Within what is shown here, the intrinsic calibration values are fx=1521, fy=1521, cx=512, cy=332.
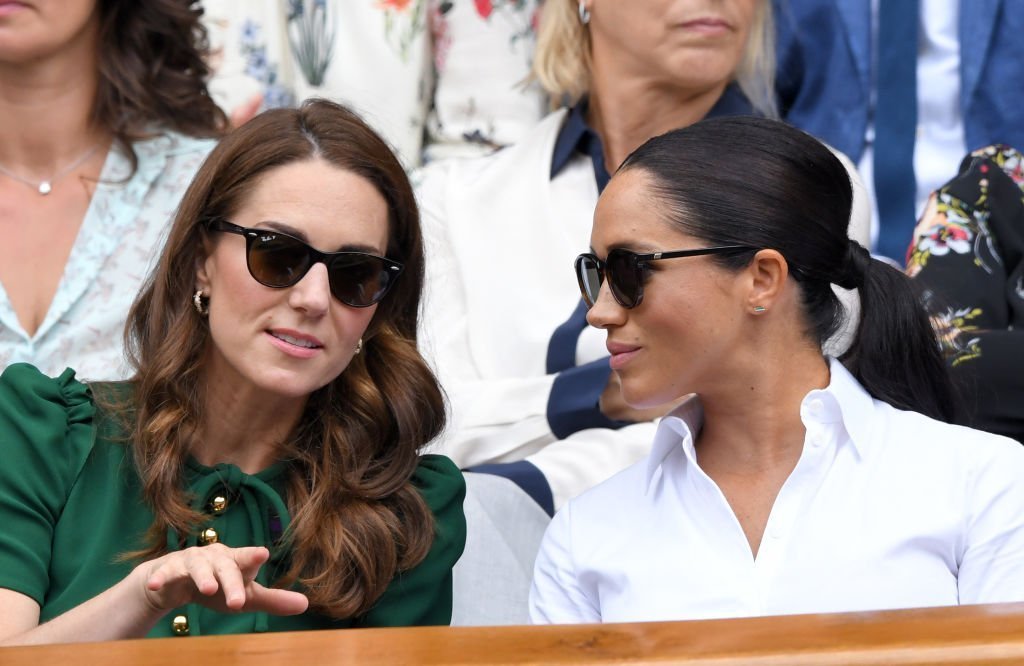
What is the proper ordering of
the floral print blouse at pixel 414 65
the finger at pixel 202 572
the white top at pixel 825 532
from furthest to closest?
the floral print blouse at pixel 414 65 < the white top at pixel 825 532 < the finger at pixel 202 572

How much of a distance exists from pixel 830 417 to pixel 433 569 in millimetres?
566

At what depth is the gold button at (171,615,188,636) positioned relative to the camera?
187cm

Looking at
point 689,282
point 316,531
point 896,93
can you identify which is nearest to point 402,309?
point 316,531

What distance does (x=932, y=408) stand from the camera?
2.00m

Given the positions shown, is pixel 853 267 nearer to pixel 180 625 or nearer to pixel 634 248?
pixel 634 248

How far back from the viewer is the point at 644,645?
1.06 m

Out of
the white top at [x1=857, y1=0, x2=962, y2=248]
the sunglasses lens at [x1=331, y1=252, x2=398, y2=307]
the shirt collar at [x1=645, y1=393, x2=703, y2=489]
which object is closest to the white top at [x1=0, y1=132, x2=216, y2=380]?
the sunglasses lens at [x1=331, y1=252, x2=398, y2=307]

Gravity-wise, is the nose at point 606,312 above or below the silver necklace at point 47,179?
above

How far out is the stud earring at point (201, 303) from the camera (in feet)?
6.72

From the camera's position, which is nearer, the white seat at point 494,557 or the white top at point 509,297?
the white seat at point 494,557

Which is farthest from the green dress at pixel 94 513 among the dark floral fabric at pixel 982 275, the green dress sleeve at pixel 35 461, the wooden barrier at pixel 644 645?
the dark floral fabric at pixel 982 275

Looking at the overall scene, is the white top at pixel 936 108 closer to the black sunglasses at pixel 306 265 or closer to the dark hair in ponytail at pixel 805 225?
the dark hair in ponytail at pixel 805 225

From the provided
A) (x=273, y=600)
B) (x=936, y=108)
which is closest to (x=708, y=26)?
(x=936, y=108)

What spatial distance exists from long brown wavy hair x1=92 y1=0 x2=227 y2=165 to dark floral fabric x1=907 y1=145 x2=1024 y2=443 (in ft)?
4.60
